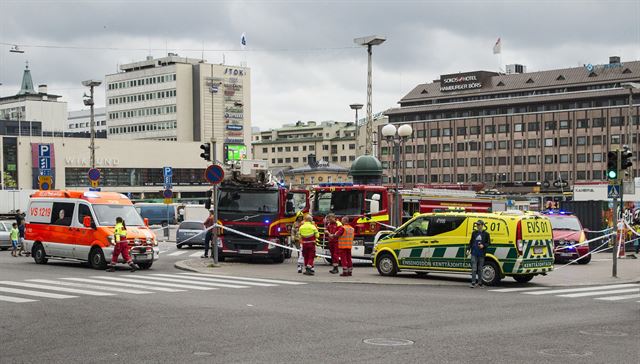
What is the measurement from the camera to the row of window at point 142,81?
498 ft

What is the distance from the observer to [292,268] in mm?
27031

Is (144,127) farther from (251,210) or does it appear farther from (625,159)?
(625,159)

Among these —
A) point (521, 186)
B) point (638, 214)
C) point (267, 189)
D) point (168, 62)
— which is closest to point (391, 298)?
point (267, 189)

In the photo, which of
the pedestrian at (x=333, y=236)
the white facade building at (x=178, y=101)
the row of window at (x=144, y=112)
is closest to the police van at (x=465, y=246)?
the pedestrian at (x=333, y=236)

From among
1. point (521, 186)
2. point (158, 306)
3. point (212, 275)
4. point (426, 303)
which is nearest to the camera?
point (158, 306)

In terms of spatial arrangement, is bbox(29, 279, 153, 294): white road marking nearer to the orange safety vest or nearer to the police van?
the orange safety vest

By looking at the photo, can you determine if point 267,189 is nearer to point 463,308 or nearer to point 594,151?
point 463,308

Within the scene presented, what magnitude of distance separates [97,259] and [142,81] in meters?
134

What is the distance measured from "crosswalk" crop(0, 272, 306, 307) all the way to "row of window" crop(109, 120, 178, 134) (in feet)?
434

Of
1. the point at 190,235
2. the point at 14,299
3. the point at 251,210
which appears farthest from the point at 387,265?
the point at 190,235

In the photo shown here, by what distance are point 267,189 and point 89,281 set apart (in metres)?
8.81

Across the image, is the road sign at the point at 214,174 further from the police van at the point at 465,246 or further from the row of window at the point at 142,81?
the row of window at the point at 142,81

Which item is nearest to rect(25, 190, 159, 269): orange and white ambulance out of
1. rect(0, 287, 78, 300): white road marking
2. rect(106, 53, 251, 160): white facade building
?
rect(0, 287, 78, 300): white road marking

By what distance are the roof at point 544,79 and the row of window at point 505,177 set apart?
13.5 m
